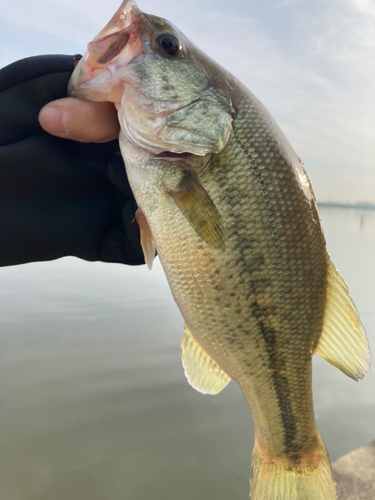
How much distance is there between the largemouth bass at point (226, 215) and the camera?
5.15 feet

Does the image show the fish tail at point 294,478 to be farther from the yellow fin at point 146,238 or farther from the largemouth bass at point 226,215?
the yellow fin at point 146,238

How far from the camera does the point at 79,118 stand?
174 centimetres

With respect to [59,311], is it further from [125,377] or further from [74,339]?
[125,377]

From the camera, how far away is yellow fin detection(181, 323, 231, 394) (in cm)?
184

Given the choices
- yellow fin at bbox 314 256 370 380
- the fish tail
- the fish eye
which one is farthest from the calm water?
the fish eye

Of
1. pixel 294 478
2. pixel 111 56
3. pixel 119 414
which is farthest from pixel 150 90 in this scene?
pixel 119 414

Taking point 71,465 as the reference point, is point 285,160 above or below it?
above

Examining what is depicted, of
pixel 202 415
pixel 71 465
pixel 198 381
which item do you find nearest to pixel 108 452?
pixel 71 465

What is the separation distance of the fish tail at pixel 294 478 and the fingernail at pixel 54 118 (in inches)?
82.3

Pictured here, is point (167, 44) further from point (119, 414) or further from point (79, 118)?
point (119, 414)

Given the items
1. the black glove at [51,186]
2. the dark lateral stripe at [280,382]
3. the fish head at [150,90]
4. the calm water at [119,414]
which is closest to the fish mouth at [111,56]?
the fish head at [150,90]

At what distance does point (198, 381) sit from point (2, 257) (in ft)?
4.84

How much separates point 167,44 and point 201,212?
2.89 feet

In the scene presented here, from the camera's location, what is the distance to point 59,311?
595cm
